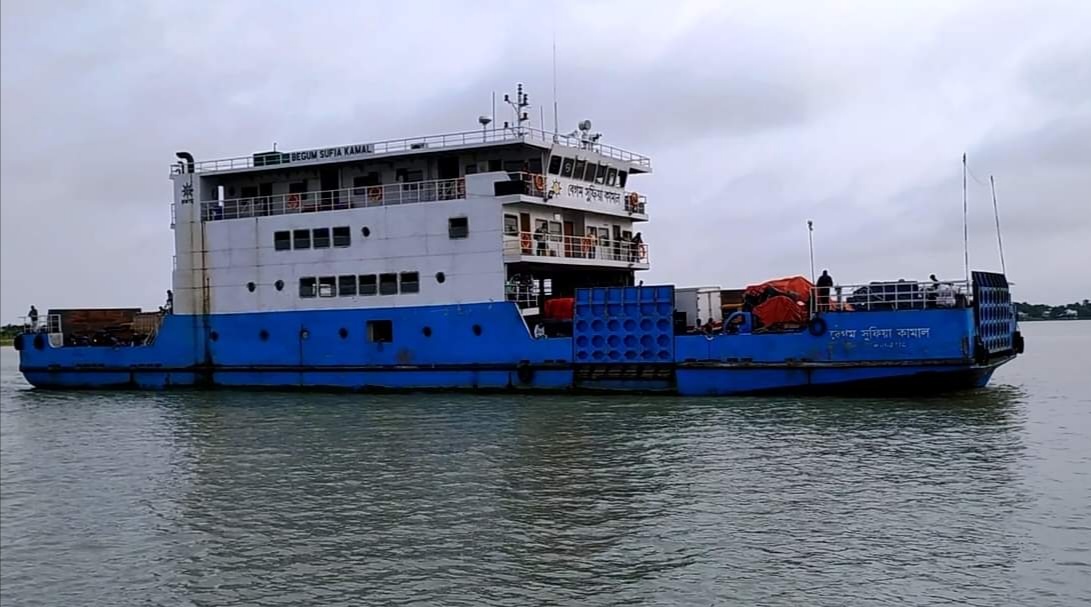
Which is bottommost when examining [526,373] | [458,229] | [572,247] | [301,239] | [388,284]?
[526,373]

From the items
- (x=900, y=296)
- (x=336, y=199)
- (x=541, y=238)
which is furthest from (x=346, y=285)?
(x=900, y=296)

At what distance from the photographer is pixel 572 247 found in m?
25.3

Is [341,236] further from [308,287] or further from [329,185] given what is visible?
[329,185]

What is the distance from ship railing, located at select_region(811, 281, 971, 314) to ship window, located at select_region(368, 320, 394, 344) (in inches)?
390

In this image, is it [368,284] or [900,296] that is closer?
[900,296]

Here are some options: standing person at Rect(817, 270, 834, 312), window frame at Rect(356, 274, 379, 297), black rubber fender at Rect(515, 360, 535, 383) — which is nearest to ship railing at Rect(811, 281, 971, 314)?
standing person at Rect(817, 270, 834, 312)

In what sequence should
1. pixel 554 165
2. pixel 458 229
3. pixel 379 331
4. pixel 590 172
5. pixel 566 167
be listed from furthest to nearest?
1. pixel 590 172
2. pixel 566 167
3. pixel 554 165
4. pixel 379 331
5. pixel 458 229

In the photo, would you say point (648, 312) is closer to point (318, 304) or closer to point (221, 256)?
point (318, 304)

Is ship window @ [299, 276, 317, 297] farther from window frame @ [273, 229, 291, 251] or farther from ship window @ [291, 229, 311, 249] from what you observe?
window frame @ [273, 229, 291, 251]

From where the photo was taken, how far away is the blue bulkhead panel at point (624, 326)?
21906 millimetres

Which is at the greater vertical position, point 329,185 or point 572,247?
point 329,185

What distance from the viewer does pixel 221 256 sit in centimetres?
2673

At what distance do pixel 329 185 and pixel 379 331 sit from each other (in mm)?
4367

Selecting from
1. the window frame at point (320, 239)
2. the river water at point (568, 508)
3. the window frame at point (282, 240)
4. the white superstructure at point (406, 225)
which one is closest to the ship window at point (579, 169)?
the white superstructure at point (406, 225)
